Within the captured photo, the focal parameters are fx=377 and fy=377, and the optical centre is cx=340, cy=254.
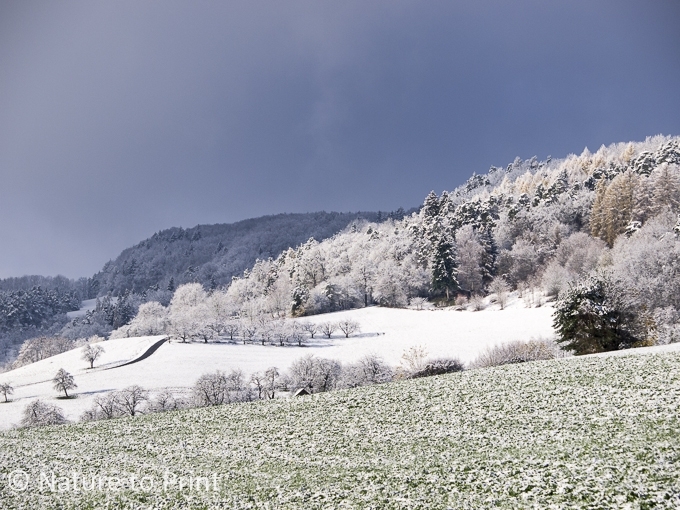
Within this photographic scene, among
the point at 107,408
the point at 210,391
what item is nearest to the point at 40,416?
the point at 107,408

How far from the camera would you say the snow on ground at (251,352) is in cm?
4912

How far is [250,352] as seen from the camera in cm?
6531

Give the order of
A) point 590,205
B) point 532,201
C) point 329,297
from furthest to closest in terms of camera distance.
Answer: point 532,201 → point 329,297 → point 590,205

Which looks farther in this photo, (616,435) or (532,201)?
(532,201)

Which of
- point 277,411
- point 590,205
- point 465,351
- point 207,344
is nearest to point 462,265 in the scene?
point 590,205

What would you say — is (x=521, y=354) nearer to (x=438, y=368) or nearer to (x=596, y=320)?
(x=596, y=320)

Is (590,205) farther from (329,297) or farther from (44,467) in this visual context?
(44,467)

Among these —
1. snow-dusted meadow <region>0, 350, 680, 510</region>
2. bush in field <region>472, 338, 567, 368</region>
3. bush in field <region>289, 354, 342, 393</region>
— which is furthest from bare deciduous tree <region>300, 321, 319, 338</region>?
snow-dusted meadow <region>0, 350, 680, 510</region>

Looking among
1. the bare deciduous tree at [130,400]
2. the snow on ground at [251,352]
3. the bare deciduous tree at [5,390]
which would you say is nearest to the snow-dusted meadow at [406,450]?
the bare deciduous tree at [130,400]

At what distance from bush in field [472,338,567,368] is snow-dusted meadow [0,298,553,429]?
758 centimetres

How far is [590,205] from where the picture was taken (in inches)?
3408

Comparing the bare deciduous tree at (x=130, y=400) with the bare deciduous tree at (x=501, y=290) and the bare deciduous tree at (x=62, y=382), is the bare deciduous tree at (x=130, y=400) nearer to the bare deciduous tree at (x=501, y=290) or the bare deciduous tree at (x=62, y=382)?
the bare deciduous tree at (x=62, y=382)

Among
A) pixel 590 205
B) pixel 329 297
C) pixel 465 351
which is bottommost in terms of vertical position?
pixel 465 351

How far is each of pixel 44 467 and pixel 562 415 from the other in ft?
79.2
